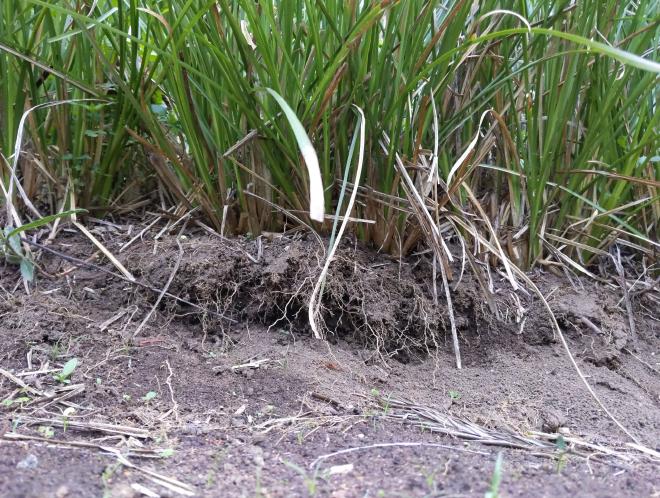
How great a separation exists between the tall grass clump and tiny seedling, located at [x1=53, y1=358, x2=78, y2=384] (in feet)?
1.73

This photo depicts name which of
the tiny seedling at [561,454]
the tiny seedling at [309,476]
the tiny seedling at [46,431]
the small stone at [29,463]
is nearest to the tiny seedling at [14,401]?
the tiny seedling at [46,431]

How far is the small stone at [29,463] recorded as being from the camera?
1.11 metres

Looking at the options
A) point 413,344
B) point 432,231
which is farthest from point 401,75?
point 413,344

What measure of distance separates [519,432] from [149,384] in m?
0.78

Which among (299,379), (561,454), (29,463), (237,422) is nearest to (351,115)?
(299,379)

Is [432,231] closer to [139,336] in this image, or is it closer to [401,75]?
[401,75]

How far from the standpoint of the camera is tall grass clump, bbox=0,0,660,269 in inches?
64.4

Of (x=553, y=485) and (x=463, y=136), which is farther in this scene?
(x=463, y=136)

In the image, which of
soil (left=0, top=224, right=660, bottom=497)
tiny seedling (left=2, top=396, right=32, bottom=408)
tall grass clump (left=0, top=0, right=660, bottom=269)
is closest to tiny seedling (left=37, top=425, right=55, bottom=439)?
soil (left=0, top=224, right=660, bottom=497)

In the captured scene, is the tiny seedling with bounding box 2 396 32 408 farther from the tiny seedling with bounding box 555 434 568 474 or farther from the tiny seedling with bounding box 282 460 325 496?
→ the tiny seedling with bounding box 555 434 568 474

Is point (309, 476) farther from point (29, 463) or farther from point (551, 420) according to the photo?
point (551, 420)

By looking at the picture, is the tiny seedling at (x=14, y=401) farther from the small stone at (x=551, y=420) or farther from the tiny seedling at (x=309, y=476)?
the small stone at (x=551, y=420)

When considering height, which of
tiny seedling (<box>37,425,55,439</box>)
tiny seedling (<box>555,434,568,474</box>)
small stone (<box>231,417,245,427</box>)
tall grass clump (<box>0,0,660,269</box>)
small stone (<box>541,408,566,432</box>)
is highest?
tall grass clump (<box>0,0,660,269</box>)

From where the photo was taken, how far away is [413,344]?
175cm
